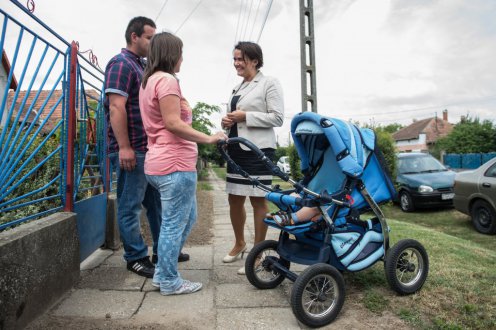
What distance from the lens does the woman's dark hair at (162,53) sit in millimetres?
2828

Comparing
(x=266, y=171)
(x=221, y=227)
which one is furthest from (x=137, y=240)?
(x=221, y=227)

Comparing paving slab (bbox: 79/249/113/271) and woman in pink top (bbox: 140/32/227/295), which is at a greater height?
woman in pink top (bbox: 140/32/227/295)

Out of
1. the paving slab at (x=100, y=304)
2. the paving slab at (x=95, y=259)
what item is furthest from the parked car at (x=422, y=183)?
the paving slab at (x=100, y=304)

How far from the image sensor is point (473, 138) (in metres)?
36.2

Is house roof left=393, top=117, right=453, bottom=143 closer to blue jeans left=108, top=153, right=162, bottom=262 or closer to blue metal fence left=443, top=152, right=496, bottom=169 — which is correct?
blue metal fence left=443, top=152, right=496, bottom=169

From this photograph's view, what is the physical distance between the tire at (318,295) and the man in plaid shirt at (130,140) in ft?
4.65

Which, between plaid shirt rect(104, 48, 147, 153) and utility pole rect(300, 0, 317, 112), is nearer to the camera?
plaid shirt rect(104, 48, 147, 153)

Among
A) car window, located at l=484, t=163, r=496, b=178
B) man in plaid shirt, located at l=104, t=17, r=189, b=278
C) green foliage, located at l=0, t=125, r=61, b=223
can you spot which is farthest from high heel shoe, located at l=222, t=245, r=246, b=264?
car window, located at l=484, t=163, r=496, b=178

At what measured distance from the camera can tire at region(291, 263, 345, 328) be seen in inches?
95.0

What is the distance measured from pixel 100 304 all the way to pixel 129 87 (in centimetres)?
165

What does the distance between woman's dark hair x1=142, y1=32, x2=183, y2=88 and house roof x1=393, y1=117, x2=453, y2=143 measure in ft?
203

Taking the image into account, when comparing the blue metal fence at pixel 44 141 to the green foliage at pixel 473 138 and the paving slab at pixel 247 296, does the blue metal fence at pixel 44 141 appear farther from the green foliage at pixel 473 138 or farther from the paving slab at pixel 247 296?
the green foliage at pixel 473 138

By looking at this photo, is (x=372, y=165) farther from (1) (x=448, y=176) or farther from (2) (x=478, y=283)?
(1) (x=448, y=176)

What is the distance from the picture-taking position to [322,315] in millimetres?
2514
